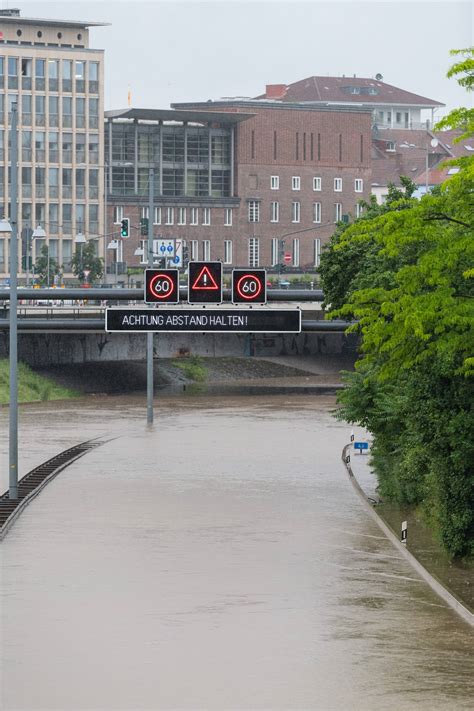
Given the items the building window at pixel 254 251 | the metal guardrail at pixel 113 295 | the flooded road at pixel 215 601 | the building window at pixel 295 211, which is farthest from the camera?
the building window at pixel 295 211

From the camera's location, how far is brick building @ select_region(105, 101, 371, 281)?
156875 millimetres

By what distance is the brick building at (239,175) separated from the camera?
515 ft

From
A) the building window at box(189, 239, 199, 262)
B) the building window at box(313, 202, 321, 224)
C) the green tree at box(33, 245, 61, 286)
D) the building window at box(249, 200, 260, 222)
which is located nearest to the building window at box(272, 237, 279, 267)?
the building window at box(249, 200, 260, 222)

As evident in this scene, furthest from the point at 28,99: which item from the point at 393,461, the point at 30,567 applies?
the point at 30,567

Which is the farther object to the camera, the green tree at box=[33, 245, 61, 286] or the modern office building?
the modern office building

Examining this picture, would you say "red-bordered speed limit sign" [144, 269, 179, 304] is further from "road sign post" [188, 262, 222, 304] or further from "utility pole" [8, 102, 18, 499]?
"utility pole" [8, 102, 18, 499]

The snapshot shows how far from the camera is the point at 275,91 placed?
630 feet

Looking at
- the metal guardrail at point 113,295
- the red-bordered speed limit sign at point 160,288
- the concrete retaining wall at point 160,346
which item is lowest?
the concrete retaining wall at point 160,346

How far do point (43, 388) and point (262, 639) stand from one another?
213 feet

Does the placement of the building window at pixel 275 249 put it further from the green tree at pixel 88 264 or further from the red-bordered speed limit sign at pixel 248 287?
the red-bordered speed limit sign at pixel 248 287

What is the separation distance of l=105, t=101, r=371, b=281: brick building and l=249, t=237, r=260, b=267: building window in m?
0.11

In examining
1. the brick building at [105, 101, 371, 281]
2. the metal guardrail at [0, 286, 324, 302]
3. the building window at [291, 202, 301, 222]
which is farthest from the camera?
the building window at [291, 202, 301, 222]

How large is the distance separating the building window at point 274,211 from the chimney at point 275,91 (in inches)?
1241

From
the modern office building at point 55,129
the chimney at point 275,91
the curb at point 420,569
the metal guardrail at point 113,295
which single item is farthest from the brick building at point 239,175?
the curb at point 420,569
